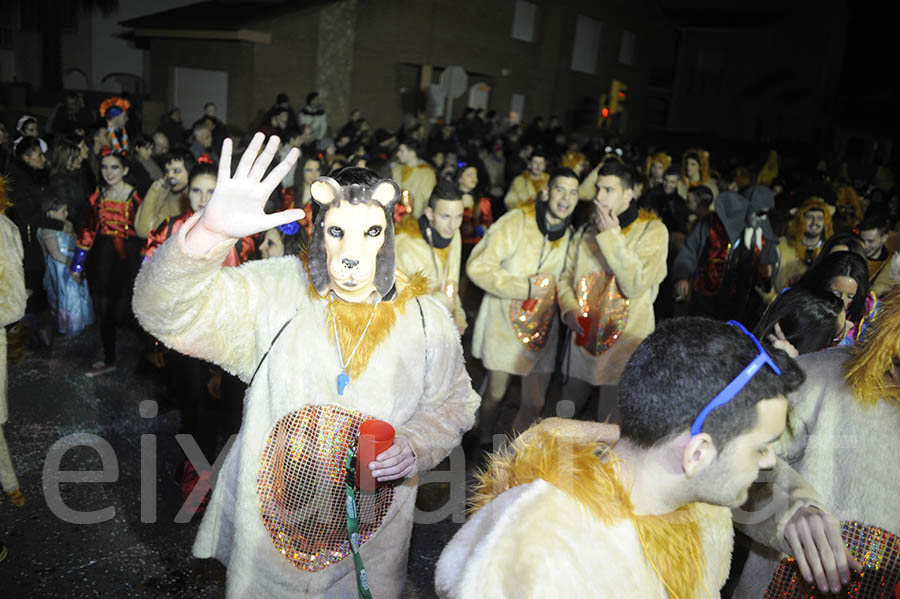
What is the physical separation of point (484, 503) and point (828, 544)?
94 centimetres

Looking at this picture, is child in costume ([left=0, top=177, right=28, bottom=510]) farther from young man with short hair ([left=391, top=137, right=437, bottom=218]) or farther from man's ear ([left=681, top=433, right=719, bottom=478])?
young man with short hair ([left=391, top=137, right=437, bottom=218])

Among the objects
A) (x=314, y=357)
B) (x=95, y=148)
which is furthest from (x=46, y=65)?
(x=314, y=357)

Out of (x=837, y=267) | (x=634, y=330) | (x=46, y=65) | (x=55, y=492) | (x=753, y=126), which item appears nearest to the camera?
(x=837, y=267)

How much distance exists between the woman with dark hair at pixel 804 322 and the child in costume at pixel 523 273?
1.89m

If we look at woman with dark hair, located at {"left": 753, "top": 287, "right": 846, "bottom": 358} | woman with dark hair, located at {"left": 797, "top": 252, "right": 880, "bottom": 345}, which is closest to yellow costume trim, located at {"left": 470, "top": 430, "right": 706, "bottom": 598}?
woman with dark hair, located at {"left": 753, "top": 287, "right": 846, "bottom": 358}

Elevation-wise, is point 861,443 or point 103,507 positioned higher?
point 861,443

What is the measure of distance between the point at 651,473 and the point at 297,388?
1290mm

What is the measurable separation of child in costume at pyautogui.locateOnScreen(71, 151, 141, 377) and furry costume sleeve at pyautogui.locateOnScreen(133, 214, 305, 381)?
4052 millimetres

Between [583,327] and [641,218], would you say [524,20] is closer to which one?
[641,218]

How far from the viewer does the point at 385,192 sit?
2.56 m

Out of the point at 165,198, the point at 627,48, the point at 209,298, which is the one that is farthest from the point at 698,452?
the point at 627,48

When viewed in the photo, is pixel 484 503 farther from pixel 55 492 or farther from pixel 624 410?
pixel 55 492

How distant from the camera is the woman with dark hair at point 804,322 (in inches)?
127

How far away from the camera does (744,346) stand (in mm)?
1713
